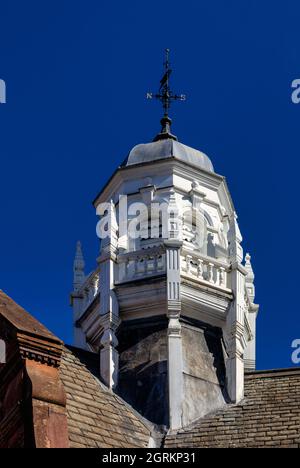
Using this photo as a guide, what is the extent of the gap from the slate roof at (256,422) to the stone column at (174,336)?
0.56 meters

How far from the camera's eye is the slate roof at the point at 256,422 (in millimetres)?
36688

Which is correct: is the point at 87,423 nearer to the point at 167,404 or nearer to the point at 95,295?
the point at 167,404

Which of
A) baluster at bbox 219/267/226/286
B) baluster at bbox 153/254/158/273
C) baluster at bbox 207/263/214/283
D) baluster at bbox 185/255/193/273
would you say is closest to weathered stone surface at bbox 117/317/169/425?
baluster at bbox 153/254/158/273

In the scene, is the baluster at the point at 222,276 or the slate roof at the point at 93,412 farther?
the baluster at the point at 222,276

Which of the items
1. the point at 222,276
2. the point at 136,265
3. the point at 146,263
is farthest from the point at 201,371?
the point at 136,265

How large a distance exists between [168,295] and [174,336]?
39.9 inches

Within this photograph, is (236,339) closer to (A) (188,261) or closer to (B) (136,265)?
(A) (188,261)

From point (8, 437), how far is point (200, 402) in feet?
31.8

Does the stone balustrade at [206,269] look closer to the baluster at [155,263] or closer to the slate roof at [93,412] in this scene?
the baluster at [155,263]

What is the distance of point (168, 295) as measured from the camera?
39594 millimetres

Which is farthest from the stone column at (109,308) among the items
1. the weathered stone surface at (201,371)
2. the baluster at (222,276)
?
the baluster at (222,276)

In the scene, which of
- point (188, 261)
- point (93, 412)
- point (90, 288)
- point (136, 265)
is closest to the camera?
point (93, 412)

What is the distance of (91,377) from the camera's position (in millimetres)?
38969
